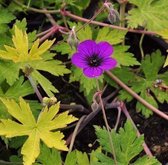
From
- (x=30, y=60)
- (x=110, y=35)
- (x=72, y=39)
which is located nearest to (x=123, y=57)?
(x=110, y=35)

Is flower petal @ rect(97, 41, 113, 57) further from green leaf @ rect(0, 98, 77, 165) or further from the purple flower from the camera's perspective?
green leaf @ rect(0, 98, 77, 165)

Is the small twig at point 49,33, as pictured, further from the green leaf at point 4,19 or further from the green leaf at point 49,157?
the green leaf at point 49,157

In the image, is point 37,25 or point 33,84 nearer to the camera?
point 33,84

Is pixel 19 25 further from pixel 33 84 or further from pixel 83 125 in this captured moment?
pixel 83 125

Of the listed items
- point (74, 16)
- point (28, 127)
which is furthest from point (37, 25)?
point (28, 127)

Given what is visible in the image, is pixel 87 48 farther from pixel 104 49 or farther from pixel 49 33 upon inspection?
pixel 49 33

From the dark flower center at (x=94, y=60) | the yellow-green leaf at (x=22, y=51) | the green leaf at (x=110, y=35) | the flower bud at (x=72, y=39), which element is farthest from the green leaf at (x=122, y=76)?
the yellow-green leaf at (x=22, y=51)
